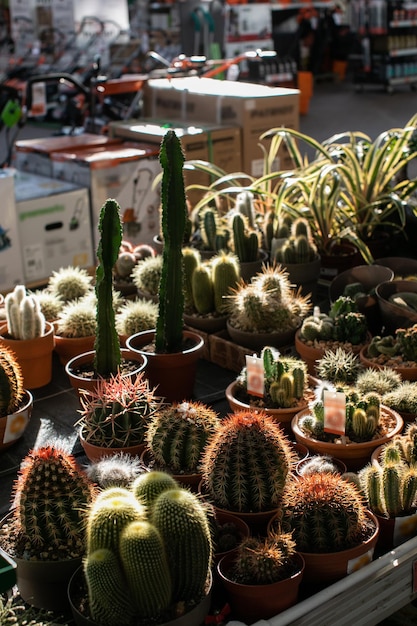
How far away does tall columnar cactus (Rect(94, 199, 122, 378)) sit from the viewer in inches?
92.0

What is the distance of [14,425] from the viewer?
231cm

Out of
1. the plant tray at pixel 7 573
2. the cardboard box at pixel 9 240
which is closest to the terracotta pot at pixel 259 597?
the plant tray at pixel 7 573

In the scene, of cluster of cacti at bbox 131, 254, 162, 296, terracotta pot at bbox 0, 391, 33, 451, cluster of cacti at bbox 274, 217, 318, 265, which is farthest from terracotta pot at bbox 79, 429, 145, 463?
cluster of cacti at bbox 274, 217, 318, 265

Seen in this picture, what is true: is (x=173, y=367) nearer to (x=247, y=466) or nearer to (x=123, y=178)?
(x=247, y=466)

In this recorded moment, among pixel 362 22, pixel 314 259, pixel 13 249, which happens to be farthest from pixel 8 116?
pixel 362 22

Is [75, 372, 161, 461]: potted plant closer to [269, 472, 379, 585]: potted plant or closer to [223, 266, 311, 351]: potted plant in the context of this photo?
[269, 472, 379, 585]: potted plant

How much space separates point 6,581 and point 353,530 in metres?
0.76

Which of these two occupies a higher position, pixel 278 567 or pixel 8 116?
pixel 8 116

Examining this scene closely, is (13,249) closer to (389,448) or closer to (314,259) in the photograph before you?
(314,259)

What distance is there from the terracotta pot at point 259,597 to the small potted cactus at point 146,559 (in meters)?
0.09

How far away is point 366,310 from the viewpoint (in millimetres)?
2959

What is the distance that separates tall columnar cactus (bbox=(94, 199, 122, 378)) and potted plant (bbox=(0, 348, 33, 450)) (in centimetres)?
27

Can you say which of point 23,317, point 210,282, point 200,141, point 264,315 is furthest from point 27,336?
point 200,141

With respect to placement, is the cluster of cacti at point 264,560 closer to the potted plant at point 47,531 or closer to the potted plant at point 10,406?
the potted plant at point 47,531
